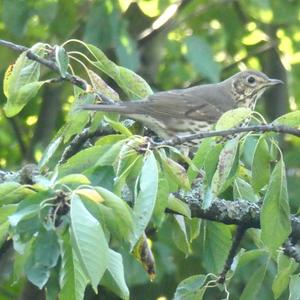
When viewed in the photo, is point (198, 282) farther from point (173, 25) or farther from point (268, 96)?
point (268, 96)

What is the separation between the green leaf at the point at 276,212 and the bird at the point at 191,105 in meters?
1.02

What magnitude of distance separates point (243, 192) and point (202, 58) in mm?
4120

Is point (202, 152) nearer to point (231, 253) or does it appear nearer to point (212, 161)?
point (212, 161)

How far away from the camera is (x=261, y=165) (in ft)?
13.9

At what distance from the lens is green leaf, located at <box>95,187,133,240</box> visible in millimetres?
3572

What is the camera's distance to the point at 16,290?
9156mm

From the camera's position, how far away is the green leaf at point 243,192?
4797 mm

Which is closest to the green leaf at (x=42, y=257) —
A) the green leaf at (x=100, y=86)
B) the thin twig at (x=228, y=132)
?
the thin twig at (x=228, y=132)

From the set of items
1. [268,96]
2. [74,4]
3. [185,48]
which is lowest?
[268,96]

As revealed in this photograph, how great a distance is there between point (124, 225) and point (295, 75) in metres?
7.29

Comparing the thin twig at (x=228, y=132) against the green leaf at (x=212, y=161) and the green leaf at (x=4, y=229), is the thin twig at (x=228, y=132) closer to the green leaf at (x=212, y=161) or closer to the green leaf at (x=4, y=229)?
the green leaf at (x=212, y=161)

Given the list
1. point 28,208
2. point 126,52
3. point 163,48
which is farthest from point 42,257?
point 163,48

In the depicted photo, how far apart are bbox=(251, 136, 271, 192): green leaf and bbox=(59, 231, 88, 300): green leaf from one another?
0.80 m

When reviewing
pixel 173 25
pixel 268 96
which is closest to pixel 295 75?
pixel 268 96
